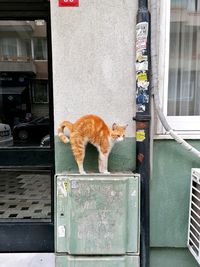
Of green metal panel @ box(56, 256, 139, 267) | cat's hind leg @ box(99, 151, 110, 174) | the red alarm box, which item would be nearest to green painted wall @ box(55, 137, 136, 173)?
cat's hind leg @ box(99, 151, 110, 174)


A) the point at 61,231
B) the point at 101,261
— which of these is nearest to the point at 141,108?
the point at 61,231

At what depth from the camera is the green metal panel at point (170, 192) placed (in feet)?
8.71

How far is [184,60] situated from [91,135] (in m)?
1.23

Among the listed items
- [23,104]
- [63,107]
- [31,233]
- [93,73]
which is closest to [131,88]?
[93,73]

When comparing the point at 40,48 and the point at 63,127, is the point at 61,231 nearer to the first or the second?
the point at 63,127

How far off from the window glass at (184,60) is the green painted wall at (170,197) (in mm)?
385

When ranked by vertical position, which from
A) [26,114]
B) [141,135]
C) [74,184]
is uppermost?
[26,114]

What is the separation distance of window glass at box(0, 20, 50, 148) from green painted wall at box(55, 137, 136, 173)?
0.50 metres

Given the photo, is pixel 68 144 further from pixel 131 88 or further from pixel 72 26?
pixel 72 26

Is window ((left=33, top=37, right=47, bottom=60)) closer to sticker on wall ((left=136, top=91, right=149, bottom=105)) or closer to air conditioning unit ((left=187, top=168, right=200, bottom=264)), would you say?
sticker on wall ((left=136, top=91, right=149, bottom=105))

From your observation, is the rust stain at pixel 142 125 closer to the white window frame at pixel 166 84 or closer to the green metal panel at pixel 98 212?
the white window frame at pixel 166 84

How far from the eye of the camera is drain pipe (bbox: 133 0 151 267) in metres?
2.37

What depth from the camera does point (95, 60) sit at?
98.9 inches

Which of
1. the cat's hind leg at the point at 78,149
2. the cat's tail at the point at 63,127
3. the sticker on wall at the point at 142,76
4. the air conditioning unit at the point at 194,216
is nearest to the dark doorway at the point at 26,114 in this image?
the cat's tail at the point at 63,127
